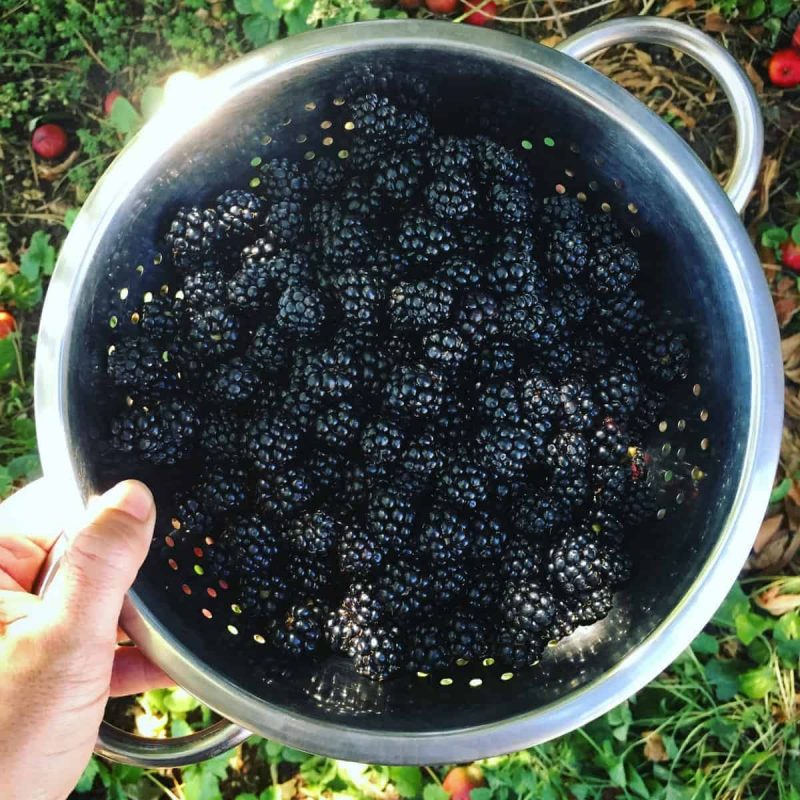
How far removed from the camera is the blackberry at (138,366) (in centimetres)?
146

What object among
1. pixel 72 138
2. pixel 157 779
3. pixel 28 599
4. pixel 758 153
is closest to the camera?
pixel 28 599

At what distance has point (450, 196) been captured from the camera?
1519 millimetres

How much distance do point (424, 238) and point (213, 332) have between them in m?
0.45

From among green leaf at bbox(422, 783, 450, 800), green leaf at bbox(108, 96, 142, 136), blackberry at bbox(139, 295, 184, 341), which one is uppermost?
green leaf at bbox(108, 96, 142, 136)

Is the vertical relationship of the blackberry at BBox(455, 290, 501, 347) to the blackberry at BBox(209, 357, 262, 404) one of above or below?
above

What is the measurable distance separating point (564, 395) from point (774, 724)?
4.11 feet

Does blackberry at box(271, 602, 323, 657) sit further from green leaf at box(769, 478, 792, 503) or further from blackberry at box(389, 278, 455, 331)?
green leaf at box(769, 478, 792, 503)

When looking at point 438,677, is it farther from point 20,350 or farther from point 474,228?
point 20,350

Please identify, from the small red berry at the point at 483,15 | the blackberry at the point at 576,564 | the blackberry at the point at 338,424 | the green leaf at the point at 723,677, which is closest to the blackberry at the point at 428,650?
the blackberry at the point at 576,564

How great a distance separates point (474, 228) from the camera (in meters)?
1.59

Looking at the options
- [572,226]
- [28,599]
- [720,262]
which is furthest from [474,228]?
[28,599]

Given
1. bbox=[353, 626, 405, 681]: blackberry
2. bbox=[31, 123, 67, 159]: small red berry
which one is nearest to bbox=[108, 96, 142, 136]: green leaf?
bbox=[31, 123, 67, 159]: small red berry

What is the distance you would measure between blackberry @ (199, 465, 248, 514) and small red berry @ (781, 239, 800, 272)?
1.58 meters

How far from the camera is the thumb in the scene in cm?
120
